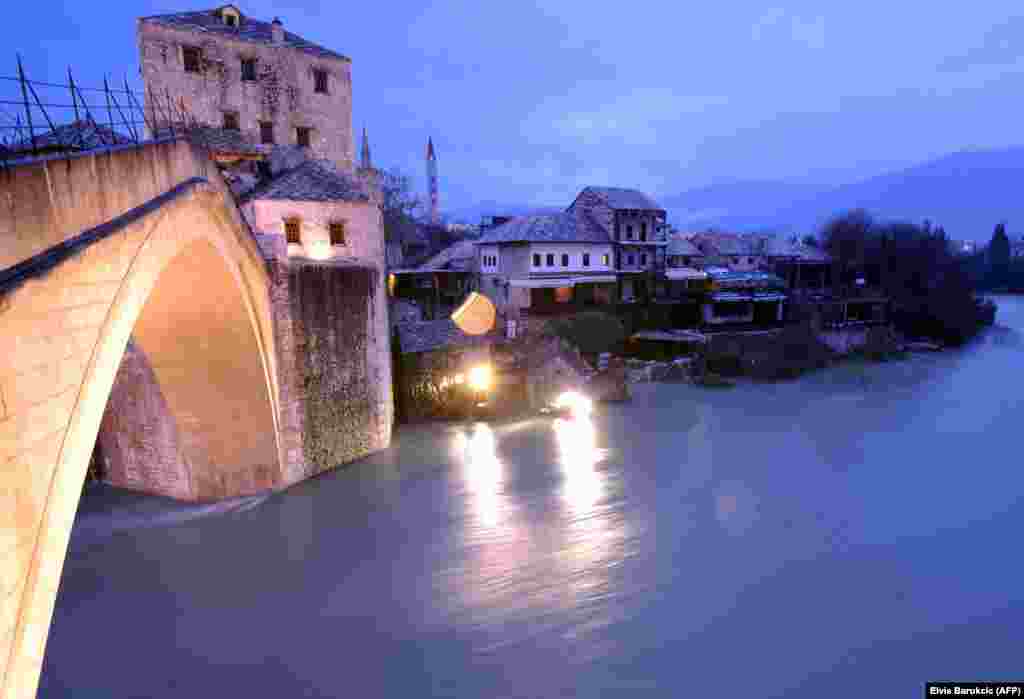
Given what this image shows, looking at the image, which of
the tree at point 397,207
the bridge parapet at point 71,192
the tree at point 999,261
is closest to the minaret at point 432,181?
the tree at point 397,207

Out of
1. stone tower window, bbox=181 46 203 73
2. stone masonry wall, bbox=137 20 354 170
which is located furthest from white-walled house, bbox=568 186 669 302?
stone tower window, bbox=181 46 203 73

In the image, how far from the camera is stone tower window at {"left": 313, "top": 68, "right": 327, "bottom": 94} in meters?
20.2

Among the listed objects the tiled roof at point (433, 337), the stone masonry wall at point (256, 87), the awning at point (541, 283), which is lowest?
the tiled roof at point (433, 337)

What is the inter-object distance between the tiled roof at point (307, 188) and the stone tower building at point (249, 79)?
23.3 feet

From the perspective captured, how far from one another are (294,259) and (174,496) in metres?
5.80

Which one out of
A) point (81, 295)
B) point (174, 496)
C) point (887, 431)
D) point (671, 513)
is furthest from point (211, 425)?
point (887, 431)

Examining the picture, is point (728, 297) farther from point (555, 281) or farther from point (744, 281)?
point (555, 281)

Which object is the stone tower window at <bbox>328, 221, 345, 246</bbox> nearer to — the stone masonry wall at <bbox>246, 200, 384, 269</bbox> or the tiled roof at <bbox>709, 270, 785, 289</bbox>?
the stone masonry wall at <bbox>246, 200, 384, 269</bbox>

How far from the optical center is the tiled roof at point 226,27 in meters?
18.0

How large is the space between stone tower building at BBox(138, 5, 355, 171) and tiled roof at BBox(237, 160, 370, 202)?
23.3ft

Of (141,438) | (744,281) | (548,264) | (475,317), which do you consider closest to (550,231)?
(548,264)

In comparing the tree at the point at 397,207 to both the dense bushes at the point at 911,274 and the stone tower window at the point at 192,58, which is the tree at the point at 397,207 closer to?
the stone tower window at the point at 192,58

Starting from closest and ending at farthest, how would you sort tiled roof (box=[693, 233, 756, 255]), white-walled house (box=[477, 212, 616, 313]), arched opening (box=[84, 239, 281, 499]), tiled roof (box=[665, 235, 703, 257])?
arched opening (box=[84, 239, 281, 499]), white-walled house (box=[477, 212, 616, 313]), tiled roof (box=[665, 235, 703, 257]), tiled roof (box=[693, 233, 756, 255])

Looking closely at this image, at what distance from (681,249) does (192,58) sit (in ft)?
89.5
